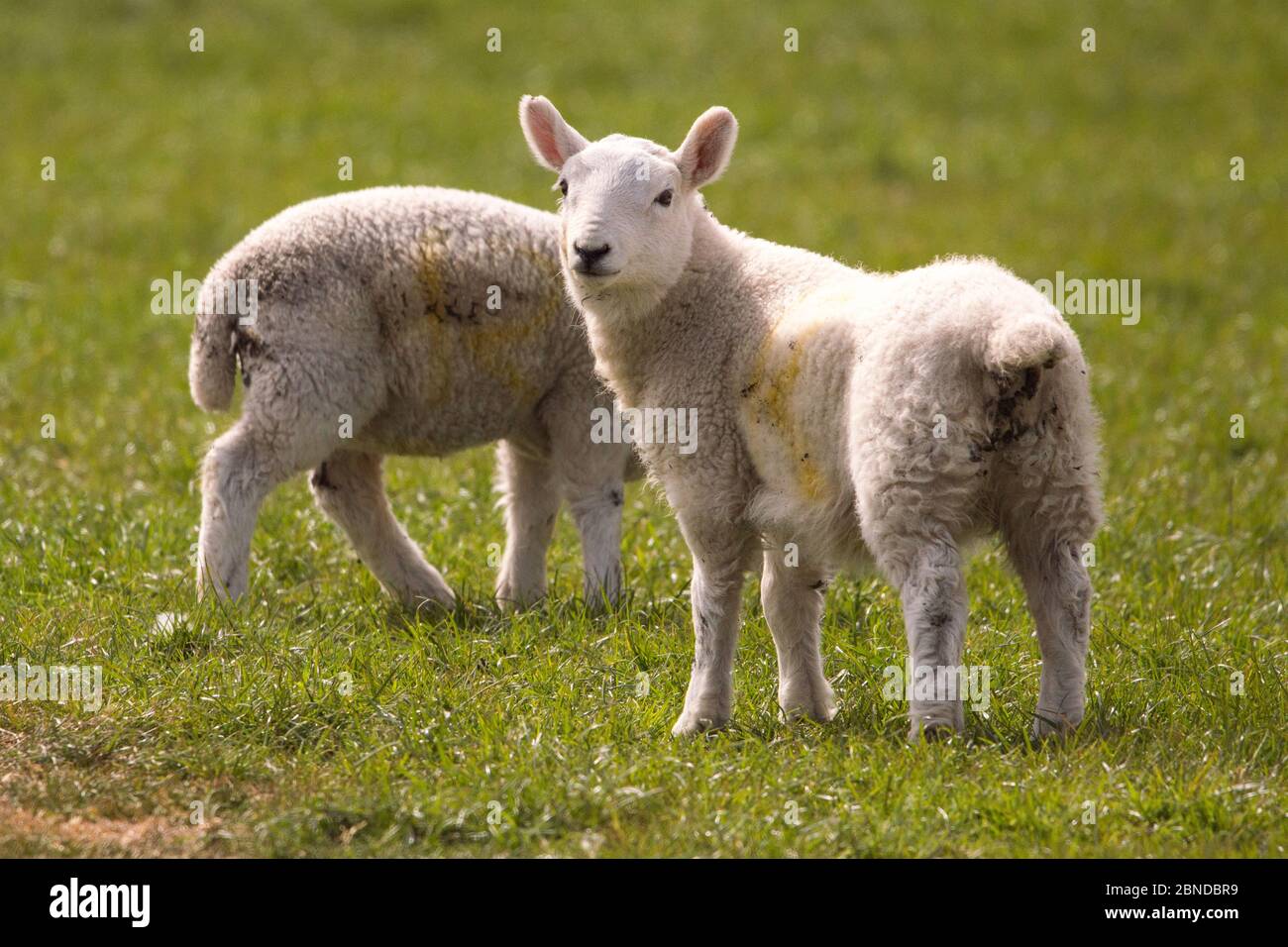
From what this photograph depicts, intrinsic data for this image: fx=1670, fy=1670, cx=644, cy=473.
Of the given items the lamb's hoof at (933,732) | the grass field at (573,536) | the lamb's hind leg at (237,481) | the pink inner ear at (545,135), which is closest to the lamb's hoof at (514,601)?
the grass field at (573,536)

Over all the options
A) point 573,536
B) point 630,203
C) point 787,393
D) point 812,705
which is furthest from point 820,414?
point 573,536

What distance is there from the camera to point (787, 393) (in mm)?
5246

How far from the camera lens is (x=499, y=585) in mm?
7145

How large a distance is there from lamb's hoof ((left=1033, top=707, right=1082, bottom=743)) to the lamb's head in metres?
1.86

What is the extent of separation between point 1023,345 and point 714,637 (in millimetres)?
1521

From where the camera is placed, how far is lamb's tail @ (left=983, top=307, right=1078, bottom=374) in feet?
15.0

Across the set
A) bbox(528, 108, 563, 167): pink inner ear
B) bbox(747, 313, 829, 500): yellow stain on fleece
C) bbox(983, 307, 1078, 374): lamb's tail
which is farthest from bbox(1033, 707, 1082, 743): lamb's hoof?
bbox(528, 108, 563, 167): pink inner ear

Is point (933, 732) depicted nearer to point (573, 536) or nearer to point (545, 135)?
point (545, 135)

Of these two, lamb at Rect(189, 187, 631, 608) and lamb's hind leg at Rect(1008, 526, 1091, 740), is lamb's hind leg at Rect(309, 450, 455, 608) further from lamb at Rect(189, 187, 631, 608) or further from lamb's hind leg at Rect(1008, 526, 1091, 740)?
lamb's hind leg at Rect(1008, 526, 1091, 740)

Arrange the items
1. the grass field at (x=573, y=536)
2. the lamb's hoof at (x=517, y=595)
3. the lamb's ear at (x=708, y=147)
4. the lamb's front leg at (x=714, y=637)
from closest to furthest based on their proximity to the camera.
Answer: the grass field at (x=573, y=536) < the lamb's front leg at (x=714, y=637) < the lamb's ear at (x=708, y=147) < the lamb's hoof at (x=517, y=595)

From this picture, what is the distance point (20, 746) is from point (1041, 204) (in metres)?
12.5

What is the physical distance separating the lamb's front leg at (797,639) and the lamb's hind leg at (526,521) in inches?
63.0

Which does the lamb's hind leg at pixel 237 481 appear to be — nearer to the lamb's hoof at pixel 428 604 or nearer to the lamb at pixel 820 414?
the lamb's hoof at pixel 428 604

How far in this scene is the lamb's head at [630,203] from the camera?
5.39 metres
